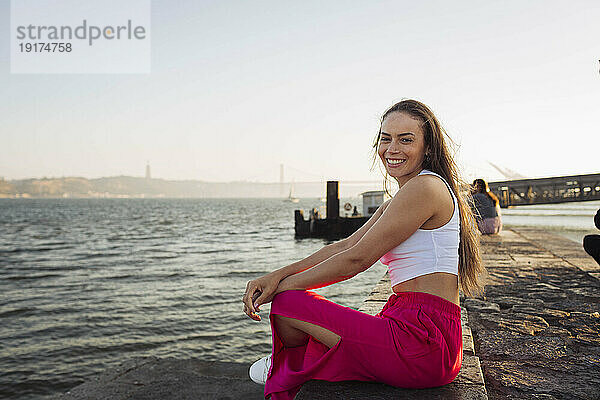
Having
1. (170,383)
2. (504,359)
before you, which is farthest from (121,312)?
(504,359)

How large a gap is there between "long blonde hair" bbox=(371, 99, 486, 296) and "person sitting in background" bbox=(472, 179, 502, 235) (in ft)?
22.2

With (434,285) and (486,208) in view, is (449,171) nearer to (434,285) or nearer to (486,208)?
(434,285)

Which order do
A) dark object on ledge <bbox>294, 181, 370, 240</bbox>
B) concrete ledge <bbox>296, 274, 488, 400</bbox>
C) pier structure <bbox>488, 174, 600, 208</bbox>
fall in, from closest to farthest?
1. concrete ledge <bbox>296, 274, 488, 400</bbox>
2. pier structure <bbox>488, 174, 600, 208</bbox>
3. dark object on ledge <bbox>294, 181, 370, 240</bbox>

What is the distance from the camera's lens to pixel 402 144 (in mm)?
1929

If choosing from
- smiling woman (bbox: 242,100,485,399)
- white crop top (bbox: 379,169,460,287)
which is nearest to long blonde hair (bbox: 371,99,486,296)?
smiling woman (bbox: 242,100,485,399)

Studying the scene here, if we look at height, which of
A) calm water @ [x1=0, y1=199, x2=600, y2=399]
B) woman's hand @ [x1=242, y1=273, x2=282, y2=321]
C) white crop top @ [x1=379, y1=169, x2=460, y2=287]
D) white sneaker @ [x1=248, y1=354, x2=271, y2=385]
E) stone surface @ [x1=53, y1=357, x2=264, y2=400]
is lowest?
calm water @ [x1=0, y1=199, x2=600, y2=399]

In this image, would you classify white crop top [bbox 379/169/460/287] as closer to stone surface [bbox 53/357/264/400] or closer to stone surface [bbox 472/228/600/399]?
stone surface [bbox 472/228/600/399]

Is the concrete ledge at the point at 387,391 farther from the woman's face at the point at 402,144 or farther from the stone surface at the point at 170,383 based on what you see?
the stone surface at the point at 170,383

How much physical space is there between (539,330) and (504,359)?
0.69 m

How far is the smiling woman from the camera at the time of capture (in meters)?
1.74

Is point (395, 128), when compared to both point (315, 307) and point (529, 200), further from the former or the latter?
point (529, 200)

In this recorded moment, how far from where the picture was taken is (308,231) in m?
22.3

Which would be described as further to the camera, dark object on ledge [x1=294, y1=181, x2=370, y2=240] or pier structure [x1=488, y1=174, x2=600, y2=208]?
dark object on ledge [x1=294, y1=181, x2=370, y2=240]

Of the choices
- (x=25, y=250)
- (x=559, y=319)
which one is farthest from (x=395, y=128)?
(x=25, y=250)
